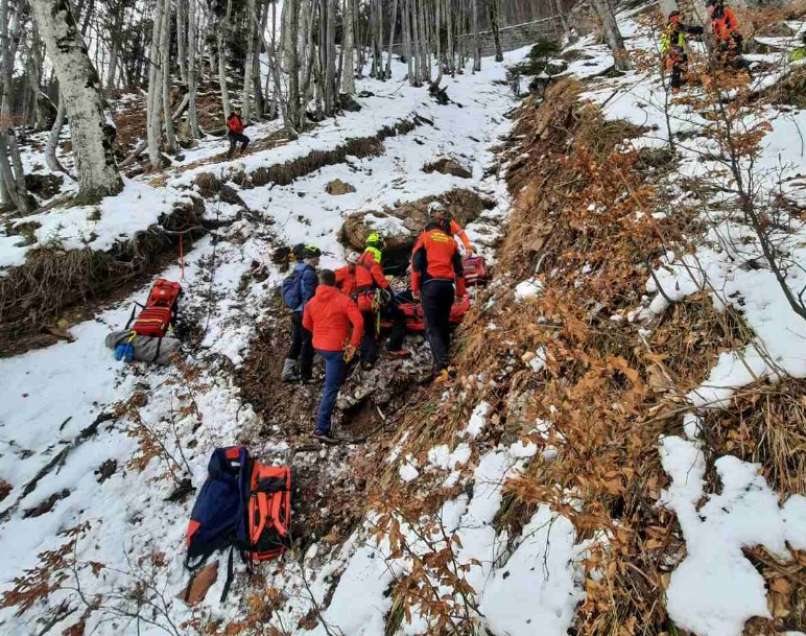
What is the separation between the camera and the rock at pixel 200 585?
12.2 ft

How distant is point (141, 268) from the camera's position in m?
6.92

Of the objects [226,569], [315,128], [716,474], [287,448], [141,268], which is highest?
[315,128]

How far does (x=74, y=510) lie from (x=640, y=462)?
519 centimetres

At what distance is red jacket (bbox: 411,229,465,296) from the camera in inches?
210

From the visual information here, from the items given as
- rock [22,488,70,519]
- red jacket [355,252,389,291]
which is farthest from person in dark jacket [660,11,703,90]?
rock [22,488,70,519]

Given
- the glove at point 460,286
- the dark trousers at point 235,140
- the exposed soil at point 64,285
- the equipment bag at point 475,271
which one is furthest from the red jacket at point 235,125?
the glove at point 460,286

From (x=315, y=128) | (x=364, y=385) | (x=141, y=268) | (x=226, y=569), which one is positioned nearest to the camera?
(x=226, y=569)

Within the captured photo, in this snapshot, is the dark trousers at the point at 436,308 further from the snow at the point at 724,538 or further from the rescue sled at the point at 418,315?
the snow at the point at 724,538

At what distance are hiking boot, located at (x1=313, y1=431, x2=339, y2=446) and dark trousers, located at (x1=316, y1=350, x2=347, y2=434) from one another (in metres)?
0.03

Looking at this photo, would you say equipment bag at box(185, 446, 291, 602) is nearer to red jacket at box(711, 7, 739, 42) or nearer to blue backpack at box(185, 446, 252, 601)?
blue backpack at box(185, 446, 252, 601)

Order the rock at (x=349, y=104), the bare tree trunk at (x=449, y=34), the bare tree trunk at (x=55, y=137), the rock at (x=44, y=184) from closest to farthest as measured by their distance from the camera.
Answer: the bare tree trunk at (x=55, y=137), the rock at (x=44, y=184), the rock at (x=349, y=104), the bare tree trunk at (x=449, y=34)

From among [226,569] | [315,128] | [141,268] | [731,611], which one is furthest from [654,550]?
[315,128]

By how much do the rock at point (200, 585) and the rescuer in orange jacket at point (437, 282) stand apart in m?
Answer: 3.09

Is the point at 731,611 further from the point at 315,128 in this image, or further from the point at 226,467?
the point at 315,128
